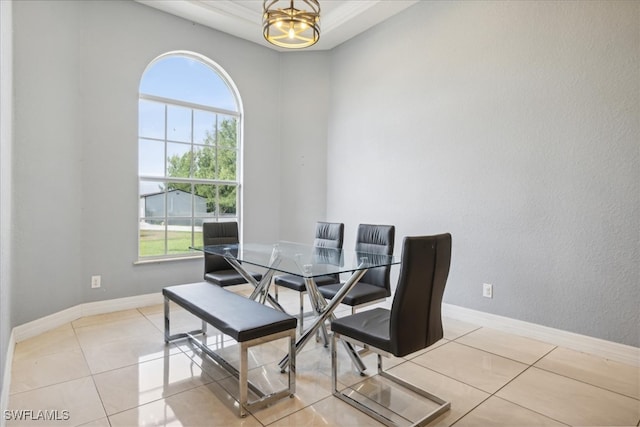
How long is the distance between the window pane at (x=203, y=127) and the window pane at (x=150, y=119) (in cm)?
40

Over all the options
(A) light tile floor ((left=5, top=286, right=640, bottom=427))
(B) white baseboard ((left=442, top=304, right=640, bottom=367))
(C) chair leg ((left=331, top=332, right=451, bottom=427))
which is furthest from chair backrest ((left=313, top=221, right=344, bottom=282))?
(B) white baseboard ((left=442, top=304, right=640, bottom=367))

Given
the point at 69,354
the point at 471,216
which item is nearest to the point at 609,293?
the point at 471,216

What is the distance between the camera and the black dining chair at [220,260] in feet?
10.5

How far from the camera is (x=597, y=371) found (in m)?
2.41

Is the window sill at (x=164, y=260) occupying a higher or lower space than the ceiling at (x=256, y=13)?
lower

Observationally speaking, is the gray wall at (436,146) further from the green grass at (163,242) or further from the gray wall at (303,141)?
the gray wall at (303,141)

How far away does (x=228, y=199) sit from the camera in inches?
184

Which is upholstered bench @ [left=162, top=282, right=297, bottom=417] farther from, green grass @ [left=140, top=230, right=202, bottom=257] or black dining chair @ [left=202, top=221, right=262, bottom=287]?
green grass @ [left=140, top=230, right=202, bottom=257]

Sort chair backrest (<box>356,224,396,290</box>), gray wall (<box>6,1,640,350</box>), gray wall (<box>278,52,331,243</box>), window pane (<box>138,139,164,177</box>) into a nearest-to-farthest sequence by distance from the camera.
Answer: gray wall (<box>6,1,640,350</box>) → chair backrest (<box>356,224,396,290</box>) → window pane (<box>138,139,164,177</box>) → gray wall (<box>278,52,331,243</box>)

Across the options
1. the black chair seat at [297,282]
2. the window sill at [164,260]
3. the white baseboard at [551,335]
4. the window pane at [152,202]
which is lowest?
the white baseboard at [551,335]

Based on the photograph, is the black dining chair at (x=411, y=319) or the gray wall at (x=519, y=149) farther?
the gray wall at (x=519, y=149)

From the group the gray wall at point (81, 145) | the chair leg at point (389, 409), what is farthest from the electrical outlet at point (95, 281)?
the chair leg at point (389, 409)

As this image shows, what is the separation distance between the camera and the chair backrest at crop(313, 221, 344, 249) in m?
3.54

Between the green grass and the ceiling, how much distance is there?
2.53m
